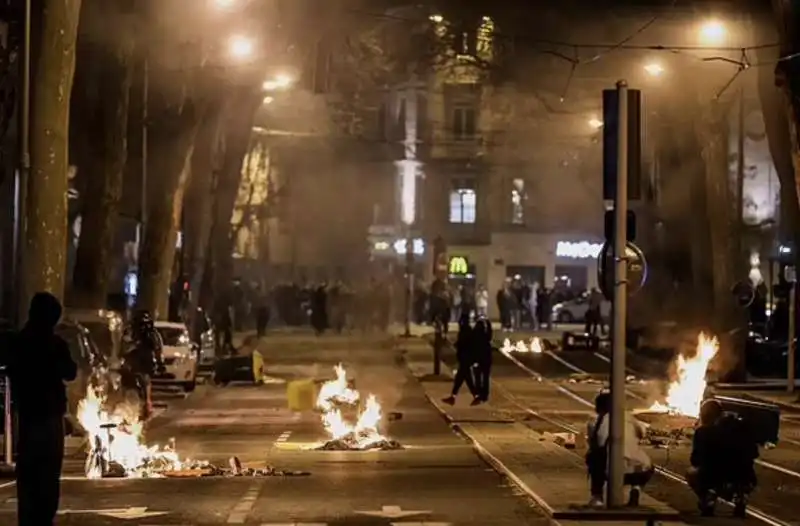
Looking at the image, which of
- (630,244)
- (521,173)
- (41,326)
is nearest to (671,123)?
(630,244)

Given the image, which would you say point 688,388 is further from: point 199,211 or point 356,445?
point 199,211

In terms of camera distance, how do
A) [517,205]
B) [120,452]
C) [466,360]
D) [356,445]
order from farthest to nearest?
1. [517,205]
2. [466,360]
3. [356,445]
4. [120,452]

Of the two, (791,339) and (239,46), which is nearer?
(791,339)

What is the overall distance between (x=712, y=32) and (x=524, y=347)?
62.7 ft

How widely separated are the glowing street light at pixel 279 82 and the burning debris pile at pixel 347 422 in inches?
499

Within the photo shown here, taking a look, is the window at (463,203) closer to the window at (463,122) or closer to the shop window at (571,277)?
the window at (463,122)

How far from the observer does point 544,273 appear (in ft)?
310

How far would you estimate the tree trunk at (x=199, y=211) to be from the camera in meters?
46.2

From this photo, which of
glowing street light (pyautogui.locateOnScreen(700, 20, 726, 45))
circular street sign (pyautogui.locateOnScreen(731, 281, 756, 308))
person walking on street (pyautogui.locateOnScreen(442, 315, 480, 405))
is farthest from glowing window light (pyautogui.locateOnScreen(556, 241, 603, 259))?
person walking on street (pyautogui.locateOnScreen(442, 315, 480, 405))

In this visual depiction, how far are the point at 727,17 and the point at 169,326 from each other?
49.1ft

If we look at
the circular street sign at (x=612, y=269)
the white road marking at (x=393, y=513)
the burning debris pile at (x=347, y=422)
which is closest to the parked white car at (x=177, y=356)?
the burning debris pile at (x=347, y=422)

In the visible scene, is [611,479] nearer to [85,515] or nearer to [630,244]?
[630,244]

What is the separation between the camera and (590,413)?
3127 centimetres

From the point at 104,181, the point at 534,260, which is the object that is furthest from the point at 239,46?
the point at 534,260
